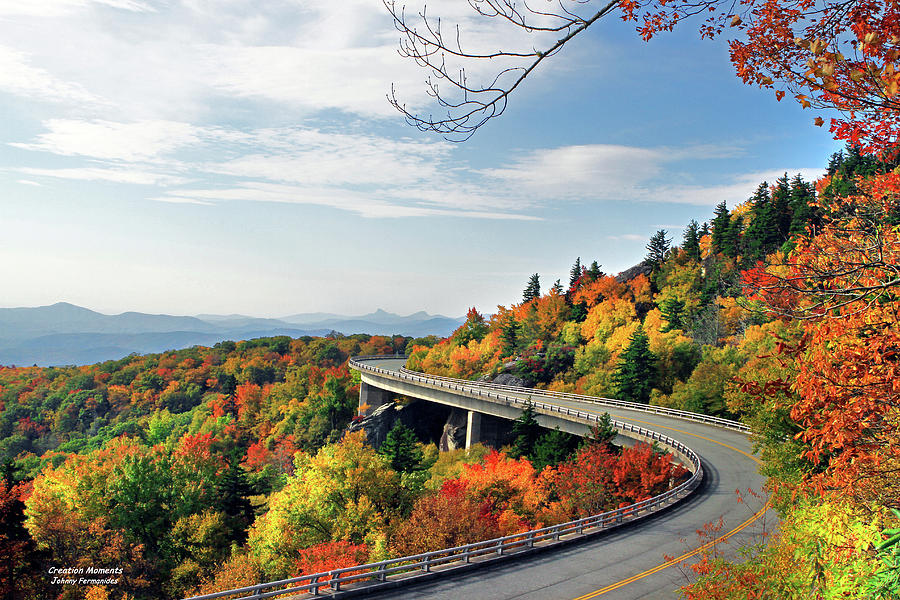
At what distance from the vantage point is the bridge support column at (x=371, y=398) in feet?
295

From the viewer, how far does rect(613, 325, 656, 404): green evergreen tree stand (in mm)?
59188

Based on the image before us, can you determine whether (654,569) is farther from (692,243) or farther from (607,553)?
(692,243)

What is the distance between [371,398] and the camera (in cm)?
9238

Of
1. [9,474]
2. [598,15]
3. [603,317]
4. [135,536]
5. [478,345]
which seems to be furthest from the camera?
[478,345]

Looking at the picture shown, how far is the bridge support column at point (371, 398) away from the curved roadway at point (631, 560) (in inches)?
2569

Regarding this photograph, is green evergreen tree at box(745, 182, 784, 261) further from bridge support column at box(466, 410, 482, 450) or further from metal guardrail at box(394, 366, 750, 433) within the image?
bridge support column at box(466, 410, 482, 450)

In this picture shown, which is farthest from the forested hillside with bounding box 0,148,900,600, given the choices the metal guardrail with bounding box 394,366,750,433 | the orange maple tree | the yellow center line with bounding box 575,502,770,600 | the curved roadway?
the metal guardrail with bounding box 394,366,750,433

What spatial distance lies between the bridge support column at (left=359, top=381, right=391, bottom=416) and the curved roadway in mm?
65262

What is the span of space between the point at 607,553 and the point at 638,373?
42.5 meters

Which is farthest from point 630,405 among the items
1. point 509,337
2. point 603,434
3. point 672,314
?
point 509,337

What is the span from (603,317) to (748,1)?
246ft

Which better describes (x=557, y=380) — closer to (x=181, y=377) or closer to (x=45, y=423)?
(x=181, y=377)

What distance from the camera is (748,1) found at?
252 inches

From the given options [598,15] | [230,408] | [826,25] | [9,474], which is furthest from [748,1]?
[230,408]
